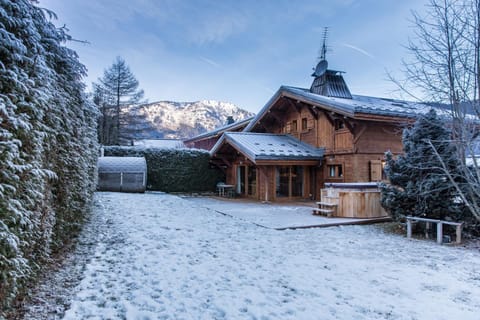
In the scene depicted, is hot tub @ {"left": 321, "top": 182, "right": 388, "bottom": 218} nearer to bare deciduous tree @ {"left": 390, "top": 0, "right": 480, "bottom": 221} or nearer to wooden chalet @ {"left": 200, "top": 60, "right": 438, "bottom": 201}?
wooden chalet @ {"left": 200, "top": 60, "right": 438, "bottom": 201}

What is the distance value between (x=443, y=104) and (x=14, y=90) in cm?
413

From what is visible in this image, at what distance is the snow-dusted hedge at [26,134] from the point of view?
2.25 meters

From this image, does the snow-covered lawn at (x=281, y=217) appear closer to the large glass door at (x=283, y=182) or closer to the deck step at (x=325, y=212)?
the deck step at (x=325, y=212)

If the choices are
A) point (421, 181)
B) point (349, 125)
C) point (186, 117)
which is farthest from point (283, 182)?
point (186, 117)

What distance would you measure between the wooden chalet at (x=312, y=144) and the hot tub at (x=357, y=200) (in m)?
2.82

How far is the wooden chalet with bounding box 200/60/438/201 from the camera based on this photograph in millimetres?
11883

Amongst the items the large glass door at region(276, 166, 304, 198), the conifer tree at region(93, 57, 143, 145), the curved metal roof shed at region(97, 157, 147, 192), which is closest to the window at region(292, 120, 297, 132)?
the large glass door at region(276, 166, 304, 198)

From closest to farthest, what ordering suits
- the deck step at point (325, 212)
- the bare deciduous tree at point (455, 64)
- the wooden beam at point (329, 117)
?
the bare deciduous tree at point (455, 64), the deck step at point (325, 212), the wooden beam at point (329, 117)

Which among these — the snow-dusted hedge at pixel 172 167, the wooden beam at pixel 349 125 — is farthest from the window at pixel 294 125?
the snow-dusted hedge at pixel 172 167

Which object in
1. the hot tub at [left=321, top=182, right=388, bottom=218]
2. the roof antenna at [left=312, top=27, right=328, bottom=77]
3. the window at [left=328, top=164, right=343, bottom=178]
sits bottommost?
the hot tub at [left=321, top=182, right=388, bottom=218]

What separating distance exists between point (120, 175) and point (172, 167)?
3.15 m

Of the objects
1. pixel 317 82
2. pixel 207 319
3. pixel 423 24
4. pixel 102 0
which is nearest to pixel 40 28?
pixel 207 319

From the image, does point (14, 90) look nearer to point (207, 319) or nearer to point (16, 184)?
point (16, 184)

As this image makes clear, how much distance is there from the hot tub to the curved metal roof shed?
961 centimetres
